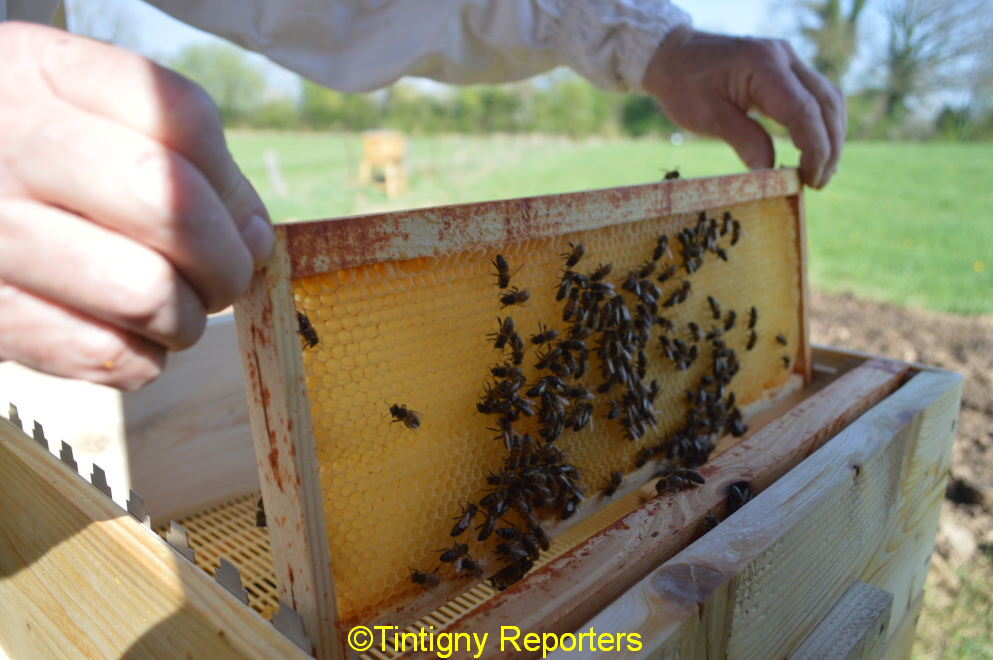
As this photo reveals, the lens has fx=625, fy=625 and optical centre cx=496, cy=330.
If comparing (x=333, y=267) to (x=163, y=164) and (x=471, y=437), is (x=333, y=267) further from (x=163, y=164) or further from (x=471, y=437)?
(x=471, y=437)

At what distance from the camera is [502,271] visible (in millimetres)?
1439

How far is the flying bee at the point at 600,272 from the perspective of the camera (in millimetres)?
1674

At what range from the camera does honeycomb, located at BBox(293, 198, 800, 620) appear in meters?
1.20

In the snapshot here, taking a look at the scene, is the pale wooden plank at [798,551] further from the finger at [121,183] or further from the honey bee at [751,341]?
the finger at [121,183]

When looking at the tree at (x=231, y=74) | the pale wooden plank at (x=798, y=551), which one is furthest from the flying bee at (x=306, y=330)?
the tree at (x=231, y=74)

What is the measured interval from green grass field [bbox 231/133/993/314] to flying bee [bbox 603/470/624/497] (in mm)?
1755

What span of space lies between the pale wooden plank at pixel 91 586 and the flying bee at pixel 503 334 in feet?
2.41

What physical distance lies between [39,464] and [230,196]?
106 cm

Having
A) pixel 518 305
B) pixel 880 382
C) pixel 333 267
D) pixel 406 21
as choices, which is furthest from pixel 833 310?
pixel 333 267

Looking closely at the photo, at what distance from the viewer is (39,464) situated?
1471 mm

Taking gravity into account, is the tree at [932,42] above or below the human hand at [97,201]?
above

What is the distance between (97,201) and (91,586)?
963mm

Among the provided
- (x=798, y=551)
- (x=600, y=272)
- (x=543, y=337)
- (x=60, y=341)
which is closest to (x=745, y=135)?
(x=600, y=272)

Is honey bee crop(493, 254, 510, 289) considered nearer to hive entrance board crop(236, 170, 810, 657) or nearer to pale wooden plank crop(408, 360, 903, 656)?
hive entrance board crop(236, 170, 810, 657)
